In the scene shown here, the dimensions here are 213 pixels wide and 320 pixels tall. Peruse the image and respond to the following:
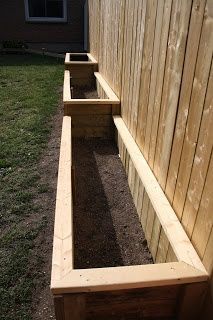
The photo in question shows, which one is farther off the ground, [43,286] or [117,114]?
[117,114]

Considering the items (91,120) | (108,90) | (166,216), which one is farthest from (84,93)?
(166,216)

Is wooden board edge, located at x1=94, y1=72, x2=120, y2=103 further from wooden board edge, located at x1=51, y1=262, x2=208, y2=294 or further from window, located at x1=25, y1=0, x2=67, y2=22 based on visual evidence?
window, located at x1=25, y1=0, x2=67, y2=22

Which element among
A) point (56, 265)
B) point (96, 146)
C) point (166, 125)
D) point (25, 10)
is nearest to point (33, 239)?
point (56, 265)

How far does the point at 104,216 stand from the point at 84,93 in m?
5.08

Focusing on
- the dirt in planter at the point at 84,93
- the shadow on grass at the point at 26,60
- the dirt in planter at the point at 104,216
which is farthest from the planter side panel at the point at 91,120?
the shadow on grass at the point at 26,60

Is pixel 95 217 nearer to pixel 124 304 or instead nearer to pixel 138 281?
pixel 124 304

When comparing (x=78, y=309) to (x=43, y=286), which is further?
(x=43, y=286)

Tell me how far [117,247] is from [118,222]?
1.19 ft

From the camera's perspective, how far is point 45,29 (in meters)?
16.4

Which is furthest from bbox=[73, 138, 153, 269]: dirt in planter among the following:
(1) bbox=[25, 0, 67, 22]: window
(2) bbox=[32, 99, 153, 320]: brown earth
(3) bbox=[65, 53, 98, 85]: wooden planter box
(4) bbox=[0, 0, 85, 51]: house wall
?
(1) bbox=[25, 0, 67, 22]: window

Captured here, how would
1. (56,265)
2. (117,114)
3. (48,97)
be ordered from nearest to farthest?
(56,265) → (117,114) → (48,97)

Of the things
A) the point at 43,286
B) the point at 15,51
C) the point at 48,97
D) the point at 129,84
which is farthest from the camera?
the point at 15,51

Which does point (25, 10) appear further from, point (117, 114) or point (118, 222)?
point (118, 222)

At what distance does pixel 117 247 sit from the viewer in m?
2.88
